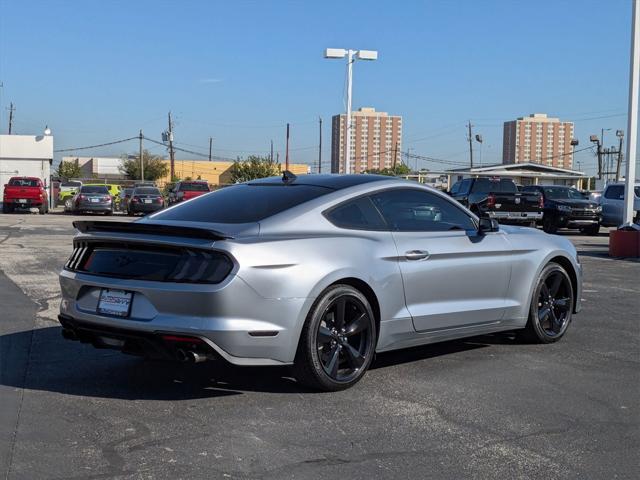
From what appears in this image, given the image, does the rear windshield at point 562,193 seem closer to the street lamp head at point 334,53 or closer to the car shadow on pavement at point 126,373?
the street lamp head at point 334,53

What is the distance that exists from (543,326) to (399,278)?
2.11 metres

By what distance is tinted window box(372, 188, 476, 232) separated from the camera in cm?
605

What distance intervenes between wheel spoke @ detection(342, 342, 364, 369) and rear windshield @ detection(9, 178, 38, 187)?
32596mm

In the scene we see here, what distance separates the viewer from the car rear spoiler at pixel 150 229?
196 inches

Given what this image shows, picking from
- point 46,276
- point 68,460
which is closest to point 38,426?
point 68,460

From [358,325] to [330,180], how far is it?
130 cm

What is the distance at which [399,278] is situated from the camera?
5781 millimetres

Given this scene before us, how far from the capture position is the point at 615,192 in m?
27.3

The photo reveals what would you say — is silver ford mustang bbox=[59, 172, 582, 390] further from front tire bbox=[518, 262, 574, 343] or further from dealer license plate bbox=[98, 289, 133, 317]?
front tire bbox=[518, 262, 574, 343]

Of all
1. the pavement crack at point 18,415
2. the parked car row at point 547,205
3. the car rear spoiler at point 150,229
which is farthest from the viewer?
the parked car row at point 547,205

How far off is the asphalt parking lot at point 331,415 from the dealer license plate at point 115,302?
58 cm

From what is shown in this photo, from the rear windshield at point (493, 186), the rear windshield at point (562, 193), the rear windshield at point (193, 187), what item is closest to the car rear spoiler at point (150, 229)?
the rear windshield at point (493, 186)

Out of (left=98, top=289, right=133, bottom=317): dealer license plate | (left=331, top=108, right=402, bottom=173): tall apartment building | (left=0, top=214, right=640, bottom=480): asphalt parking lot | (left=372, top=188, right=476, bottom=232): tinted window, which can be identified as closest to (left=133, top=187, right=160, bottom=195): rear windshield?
(left=0, top=214, right=640, bottom=480): asphalt parking lot

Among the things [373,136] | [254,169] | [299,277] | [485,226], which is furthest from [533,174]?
[299,277]
